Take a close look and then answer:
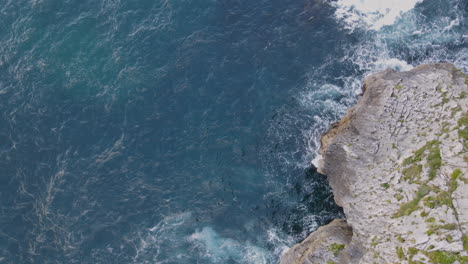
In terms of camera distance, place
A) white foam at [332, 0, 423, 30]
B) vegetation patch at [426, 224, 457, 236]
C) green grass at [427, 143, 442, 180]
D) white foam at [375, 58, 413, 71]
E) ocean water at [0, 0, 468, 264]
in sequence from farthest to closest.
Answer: white foam at [332, 0, 423, 30], white foam at [375, 58, 413, 71], ocean water at [0, 0, 468, 264], green grass at [427, 143, 442, 180], vegetation patch at [426, 224, 457, 236]

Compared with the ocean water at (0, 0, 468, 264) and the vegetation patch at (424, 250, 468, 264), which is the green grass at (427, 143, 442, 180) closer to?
the vegetation patch at (424, 250, 468, 264)

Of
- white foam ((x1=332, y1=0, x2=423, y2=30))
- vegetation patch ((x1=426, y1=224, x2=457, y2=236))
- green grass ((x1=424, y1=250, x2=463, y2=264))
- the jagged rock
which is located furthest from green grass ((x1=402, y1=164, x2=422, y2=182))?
white foam ((x1=332, y1=0, x2=423, y2=30))

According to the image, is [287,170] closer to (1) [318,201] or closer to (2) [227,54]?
(1) [318,201]

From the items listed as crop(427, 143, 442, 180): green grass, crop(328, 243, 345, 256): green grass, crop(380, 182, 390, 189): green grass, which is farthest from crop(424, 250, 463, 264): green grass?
crop(328, 243, 345, 256): green grass

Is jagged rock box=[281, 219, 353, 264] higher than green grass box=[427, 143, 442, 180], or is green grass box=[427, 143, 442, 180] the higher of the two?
green grass box=[427, 143, 442, 180]

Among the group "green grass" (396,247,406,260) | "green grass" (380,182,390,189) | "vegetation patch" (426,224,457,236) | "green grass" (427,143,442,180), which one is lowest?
"green grass" (396,247,406,260)

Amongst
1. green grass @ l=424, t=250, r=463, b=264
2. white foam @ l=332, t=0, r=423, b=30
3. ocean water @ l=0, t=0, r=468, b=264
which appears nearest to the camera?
green grass @ l=424, t=250, r=463, b=264

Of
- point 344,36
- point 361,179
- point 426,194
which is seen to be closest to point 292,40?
point 344,36

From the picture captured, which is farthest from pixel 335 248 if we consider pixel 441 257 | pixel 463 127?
pixel 463 127

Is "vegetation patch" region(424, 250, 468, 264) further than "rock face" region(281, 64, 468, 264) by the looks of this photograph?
No
